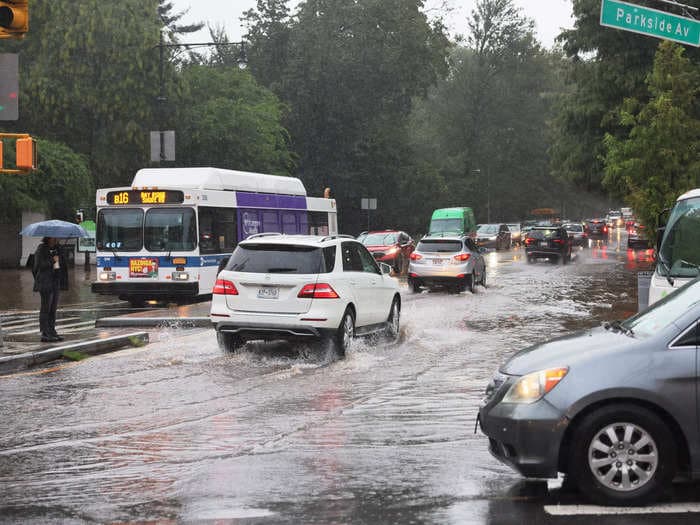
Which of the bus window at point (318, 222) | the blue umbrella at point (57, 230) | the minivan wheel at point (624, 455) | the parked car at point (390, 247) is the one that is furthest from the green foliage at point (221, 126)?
the minivan wheel at point (624, 455)

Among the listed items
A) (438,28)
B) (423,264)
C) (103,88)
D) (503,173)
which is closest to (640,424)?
(423,264)

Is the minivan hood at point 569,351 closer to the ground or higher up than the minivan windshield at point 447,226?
closer to the ground

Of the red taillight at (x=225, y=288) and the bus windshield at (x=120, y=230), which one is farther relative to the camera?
the bus windshield at (x=120, y=230)

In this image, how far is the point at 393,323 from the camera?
17.3 meters

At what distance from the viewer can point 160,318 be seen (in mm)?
19344

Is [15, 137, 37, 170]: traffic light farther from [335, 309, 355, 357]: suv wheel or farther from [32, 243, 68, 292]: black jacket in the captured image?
[335, 309, 355, 357]: suv wheel

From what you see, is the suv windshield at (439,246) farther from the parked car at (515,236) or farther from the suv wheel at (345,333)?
the parked car at (515,236)

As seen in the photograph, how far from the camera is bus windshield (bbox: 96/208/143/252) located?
24.9 meters

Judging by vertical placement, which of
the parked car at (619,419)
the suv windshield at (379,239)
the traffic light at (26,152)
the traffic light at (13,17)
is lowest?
the parked car at (619,419)

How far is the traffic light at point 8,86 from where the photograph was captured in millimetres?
14250

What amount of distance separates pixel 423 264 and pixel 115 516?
22.3 meters

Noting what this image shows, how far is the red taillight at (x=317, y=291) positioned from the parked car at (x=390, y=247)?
22.2m

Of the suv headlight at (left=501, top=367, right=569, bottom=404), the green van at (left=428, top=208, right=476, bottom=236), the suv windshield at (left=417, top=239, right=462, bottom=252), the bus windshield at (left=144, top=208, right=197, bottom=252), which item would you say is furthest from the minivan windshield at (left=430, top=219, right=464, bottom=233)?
the suv headlight at (left=501, top=367, right=569, bottom=404)

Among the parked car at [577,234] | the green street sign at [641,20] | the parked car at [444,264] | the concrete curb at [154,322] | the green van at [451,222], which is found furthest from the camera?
the parked car at [577,234]
